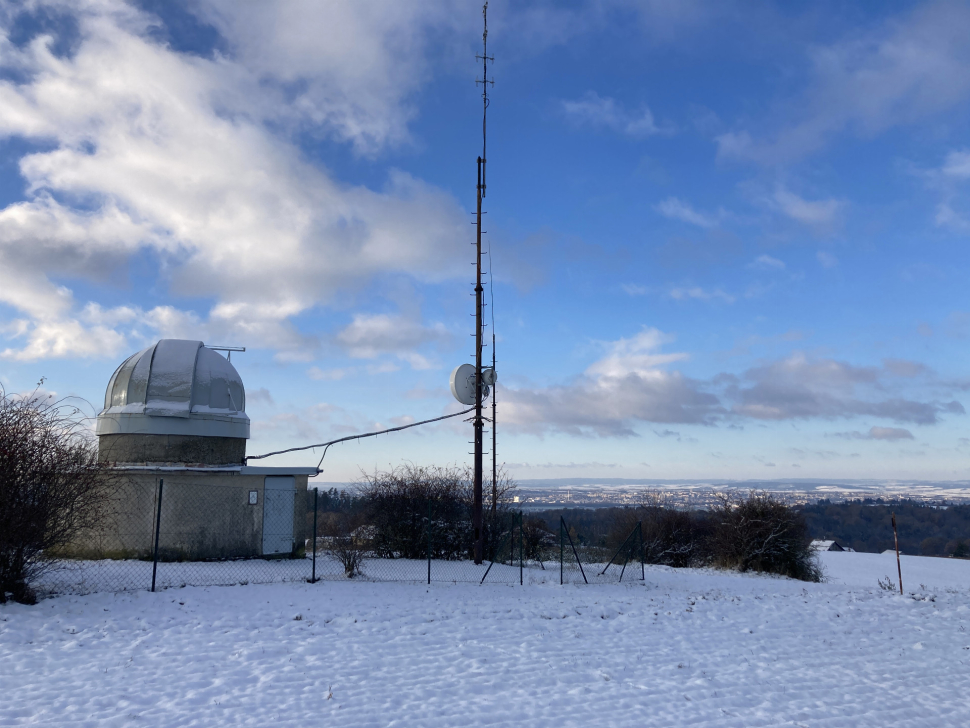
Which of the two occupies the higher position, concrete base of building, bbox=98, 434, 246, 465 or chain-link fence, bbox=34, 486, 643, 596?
concrete base of building, bbox=98, 434, 246, 465

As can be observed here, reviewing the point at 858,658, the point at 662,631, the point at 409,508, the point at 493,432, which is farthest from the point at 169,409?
the point at 858,658

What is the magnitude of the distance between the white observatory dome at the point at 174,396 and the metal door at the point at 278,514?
1.84m

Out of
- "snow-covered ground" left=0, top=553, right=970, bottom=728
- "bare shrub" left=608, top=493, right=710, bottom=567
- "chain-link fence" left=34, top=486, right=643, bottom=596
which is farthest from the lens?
"bare shrub" left=608, top=493, right=710, bottom=567

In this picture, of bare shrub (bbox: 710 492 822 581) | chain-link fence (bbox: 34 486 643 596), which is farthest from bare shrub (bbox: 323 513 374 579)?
bare shrub (bbox: 710 492 822 581)

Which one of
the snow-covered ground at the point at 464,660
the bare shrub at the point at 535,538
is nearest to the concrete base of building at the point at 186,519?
the snow-covered ground at the point at 464,660

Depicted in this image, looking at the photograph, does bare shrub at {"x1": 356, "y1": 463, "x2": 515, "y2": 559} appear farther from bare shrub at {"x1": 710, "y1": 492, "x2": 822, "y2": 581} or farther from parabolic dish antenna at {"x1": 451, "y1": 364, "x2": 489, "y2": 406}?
bare shrub at {"x1": 710, "y1": 492, "x2": 822, "y2": 581}

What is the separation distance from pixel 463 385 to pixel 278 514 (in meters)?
5.75

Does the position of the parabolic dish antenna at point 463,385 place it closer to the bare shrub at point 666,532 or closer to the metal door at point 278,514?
the metal door at point 278,514

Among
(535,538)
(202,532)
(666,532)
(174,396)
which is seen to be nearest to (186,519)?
(202,532)

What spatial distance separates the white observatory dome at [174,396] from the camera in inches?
605

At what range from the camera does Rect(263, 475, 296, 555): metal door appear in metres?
15.4

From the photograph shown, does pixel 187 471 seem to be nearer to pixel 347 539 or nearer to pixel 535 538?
pixel 347 539

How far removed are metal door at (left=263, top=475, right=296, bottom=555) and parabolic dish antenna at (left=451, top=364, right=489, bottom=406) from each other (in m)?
4.89

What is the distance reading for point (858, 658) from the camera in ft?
27.7
